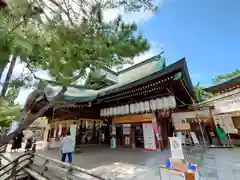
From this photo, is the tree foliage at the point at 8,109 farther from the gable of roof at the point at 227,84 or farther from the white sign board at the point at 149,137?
the gable of roof at the point at 227,84

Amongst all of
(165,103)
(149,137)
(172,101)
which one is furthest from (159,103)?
(149,137)

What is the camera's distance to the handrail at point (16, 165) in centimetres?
493

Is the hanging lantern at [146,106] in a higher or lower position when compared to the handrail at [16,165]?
higher

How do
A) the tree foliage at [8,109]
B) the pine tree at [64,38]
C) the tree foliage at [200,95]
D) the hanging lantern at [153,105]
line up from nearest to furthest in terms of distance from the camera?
the pine tree at [64,38], the tree foliage at [8,109], the hanging lantern at [153,105], the tree foliage at [200,95]

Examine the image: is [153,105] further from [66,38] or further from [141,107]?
[66,38]

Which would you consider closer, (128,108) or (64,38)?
(64,38)

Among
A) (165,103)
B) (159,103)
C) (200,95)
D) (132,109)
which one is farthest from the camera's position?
(200,95)

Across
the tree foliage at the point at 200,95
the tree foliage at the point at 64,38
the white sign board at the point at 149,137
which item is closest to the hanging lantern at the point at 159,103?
the white sign board at the point at 149,137

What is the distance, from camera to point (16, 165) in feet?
16.6

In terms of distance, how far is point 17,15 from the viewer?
82.1 inches

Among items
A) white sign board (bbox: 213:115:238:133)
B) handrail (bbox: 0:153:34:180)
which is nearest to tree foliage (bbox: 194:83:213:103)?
white sign board (bbox: 213:115:238:133)

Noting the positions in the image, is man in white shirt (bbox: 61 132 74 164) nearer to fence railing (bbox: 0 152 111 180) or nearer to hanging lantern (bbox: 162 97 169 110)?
fence railing (bbox: 0 152 111 180)

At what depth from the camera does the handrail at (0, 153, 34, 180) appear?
4.93 metres

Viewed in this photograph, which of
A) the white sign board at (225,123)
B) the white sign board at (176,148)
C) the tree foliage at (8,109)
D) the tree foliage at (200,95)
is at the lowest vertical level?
the white sign board at (176,148)
